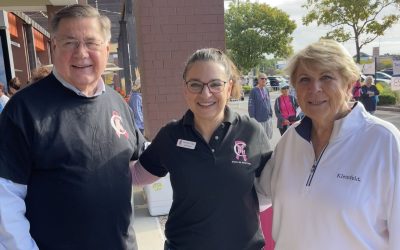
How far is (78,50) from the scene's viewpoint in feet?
6.29

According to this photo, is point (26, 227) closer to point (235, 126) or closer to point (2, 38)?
point (235, 126)

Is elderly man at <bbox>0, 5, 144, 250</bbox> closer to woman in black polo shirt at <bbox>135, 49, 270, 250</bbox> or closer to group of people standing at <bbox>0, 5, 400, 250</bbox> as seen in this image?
group of people standing at <bbox>0, 5, 400, 250</bbox>

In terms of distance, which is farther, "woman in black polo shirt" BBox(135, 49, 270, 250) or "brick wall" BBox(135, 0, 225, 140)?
"brick wall" BBox(135, 0, 225, 140)

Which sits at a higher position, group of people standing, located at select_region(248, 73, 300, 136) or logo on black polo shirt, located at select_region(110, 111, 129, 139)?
logo on black polo shirt, located at select_region(110, 111, 129, 139)

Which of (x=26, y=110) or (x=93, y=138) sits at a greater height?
(x=26, y=110)

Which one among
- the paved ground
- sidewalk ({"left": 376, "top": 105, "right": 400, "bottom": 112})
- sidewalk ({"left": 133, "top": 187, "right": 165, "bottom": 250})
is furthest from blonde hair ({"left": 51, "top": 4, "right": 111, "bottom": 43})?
sidewalk ({"left": 376, "top": 105, "right": 400, "bottom": 112})

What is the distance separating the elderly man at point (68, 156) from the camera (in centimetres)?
173

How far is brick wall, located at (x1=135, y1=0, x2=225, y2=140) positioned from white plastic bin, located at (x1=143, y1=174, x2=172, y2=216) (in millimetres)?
958

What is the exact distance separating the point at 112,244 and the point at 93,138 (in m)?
0.57

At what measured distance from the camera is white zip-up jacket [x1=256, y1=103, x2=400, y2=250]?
1755mm

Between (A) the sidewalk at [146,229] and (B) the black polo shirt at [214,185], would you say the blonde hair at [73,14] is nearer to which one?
(B) the black polo shirt at [214,185]

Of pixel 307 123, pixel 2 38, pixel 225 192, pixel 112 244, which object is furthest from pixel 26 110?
pixel 2 38

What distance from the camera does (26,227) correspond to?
174 centimetres

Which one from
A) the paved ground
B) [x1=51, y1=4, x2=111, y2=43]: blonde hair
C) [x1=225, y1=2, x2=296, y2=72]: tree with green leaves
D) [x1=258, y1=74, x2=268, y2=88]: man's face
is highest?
[x1=225, y1=2, x2=296, y2=72]: tree with green leaves
